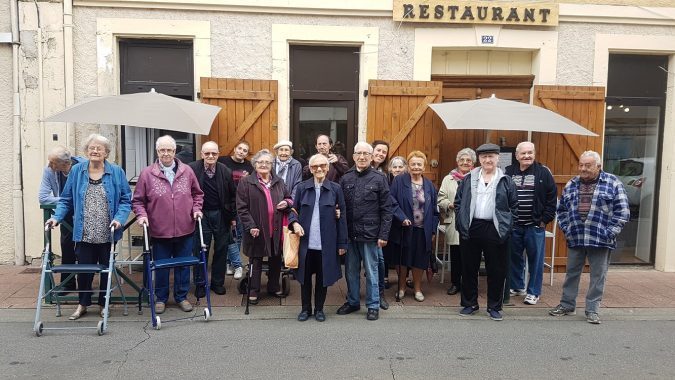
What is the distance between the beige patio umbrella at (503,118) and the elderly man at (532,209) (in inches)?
15.1

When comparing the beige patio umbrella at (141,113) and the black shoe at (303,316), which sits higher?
the beige patio umbrella at (141,113)

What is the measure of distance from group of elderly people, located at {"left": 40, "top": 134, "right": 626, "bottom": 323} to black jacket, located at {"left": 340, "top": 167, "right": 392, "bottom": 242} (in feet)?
0.03

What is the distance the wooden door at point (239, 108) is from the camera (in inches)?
262

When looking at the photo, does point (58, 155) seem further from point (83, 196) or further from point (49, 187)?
point (83, 196)

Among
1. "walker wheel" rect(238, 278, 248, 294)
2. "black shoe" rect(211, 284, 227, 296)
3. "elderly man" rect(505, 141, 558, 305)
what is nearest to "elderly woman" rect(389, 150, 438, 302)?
"elderly man" rect(505, 141, 558, 305)

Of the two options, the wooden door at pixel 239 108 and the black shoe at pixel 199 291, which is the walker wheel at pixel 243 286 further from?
the wooden door at pixel 239 108

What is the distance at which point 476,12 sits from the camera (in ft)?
22.6

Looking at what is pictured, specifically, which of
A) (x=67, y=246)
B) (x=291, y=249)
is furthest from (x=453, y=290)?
(x=67, y=246)

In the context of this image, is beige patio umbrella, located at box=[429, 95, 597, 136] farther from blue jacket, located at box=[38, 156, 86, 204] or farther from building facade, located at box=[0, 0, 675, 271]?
blue jacket, located at box=[38, 156, 86, 204]

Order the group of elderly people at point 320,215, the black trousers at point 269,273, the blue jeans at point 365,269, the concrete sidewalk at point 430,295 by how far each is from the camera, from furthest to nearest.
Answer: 1. the concrete sidewalk at point 430,295
2. the black trousers at point 269,273
3. the blue jeans at point 365,269
4. the group of elderly people at point 320,215

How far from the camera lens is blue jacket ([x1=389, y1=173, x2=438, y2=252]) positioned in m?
5.48

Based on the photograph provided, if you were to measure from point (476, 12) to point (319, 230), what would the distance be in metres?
4.08

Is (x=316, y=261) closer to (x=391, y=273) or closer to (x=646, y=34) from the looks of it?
(x=391, y=273)

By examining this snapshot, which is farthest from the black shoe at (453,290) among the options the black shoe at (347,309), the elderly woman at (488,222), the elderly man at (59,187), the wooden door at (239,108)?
the elderly man at (59,187)
